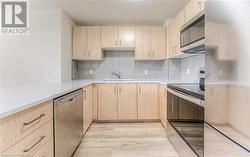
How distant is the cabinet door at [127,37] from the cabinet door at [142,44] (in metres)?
0.11

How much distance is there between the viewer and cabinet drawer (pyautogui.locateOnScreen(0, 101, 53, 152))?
3.38ft

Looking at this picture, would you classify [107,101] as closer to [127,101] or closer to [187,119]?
[127,101]

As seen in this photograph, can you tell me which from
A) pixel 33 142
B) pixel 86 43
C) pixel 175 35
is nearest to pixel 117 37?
pixel 86 43

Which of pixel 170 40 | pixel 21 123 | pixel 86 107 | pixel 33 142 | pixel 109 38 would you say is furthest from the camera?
pixel 109 38

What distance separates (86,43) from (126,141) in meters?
2.42

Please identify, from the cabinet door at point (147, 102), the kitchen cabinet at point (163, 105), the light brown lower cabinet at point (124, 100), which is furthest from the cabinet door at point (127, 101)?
the kitchen cabinet at point (163, 105)

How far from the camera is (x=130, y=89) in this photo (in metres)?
4.33

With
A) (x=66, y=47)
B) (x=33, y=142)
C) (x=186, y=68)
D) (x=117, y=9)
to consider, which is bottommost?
(x=33, y=142)

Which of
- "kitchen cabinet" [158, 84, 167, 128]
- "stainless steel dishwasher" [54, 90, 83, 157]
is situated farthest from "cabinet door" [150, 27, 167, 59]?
"stainless steel dishwasher" [54, 90, 83, 157]

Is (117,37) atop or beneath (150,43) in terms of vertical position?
atop

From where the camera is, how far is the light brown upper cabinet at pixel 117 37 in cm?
469

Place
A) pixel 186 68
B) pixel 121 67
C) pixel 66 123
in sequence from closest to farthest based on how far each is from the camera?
pixel 66 123, pixel 186 68, pixel 121 67

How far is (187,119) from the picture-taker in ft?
7.46

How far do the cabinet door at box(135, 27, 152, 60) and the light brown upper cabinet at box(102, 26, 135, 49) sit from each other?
12 cm
